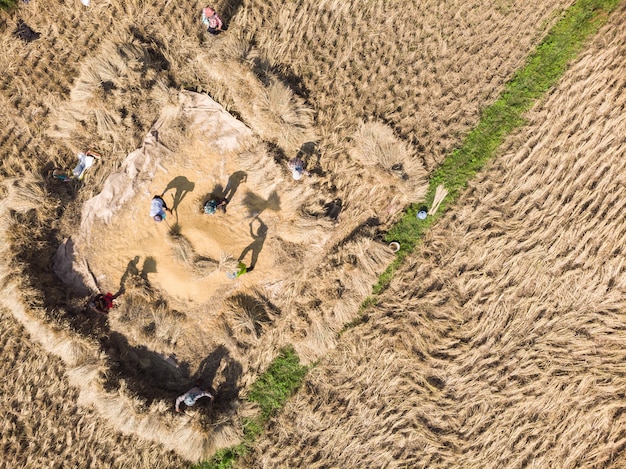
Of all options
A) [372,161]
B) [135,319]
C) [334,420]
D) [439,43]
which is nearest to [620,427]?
[334,420]

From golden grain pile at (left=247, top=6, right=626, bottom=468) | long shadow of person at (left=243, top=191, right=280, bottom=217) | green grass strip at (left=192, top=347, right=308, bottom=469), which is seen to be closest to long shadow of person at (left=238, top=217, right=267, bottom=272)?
long shadow of person at (left=243, top=191, right=280, bottom=217)

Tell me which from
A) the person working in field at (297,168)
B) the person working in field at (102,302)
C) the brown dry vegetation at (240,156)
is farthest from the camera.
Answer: the person working in field at (102,302)

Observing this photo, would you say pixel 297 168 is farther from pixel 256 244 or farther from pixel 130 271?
pixel 130 271

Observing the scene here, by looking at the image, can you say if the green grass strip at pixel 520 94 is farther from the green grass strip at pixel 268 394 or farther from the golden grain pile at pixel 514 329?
the green grass strip at pixel 268 394

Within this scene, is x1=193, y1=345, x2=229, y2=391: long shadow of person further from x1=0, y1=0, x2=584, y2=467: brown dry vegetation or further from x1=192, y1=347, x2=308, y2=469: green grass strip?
x1=192, y1=347, x2=308, y2=469: green grass strip

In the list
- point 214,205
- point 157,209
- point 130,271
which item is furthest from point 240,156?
point 130,271

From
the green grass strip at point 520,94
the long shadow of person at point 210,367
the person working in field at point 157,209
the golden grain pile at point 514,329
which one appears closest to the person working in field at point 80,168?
the person working in field at point 157,209
